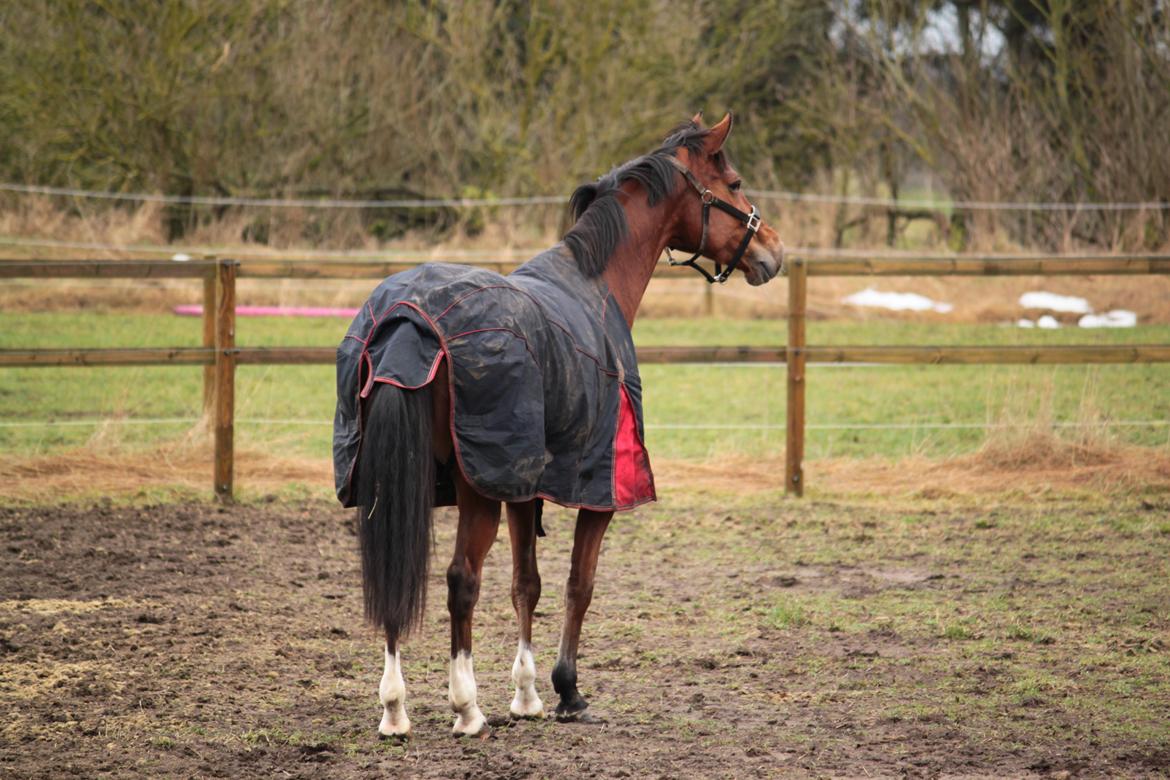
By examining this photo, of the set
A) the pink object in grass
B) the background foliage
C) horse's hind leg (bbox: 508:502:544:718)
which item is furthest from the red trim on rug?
the background foliage

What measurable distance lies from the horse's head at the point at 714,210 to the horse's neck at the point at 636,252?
11cm

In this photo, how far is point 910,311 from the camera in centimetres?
1462

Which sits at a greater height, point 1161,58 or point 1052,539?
point 1161,58

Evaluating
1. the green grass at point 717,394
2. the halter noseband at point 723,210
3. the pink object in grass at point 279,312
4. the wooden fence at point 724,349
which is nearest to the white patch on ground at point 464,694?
the halter noseband at point 723,210

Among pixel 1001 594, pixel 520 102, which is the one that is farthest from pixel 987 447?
pixel 520 102

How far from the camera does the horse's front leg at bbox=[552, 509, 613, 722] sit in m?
3.68

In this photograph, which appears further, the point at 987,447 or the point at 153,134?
the point at 153,134

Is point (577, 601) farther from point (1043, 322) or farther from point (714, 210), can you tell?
point (1043, 322)

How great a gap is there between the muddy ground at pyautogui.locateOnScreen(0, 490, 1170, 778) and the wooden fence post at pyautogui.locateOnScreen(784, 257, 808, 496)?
1.73 ft

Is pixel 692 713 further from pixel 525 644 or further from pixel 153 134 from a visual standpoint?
pixel 153 134

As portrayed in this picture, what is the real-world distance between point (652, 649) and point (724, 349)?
3.00 m

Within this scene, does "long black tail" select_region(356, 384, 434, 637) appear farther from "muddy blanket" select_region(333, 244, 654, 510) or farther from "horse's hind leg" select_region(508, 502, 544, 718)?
"horse's hind leg" select_region(508, 502, 544, 718)

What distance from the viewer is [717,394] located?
36.2 feet

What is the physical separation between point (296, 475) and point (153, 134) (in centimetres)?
1121
